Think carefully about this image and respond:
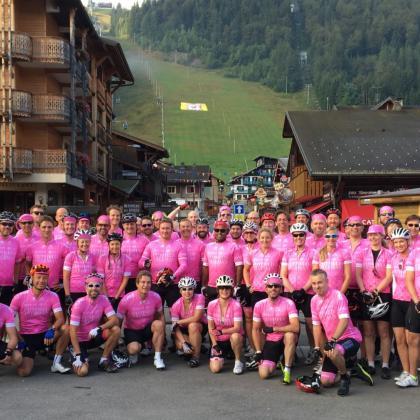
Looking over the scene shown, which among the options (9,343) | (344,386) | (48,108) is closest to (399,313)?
(344,386)

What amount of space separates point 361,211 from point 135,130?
11647 centimetres

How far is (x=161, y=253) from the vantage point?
30.0 ft

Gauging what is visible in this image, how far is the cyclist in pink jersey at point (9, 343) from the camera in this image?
7363 mm

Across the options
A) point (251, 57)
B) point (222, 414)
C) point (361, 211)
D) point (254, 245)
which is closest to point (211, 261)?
point (254, 245)

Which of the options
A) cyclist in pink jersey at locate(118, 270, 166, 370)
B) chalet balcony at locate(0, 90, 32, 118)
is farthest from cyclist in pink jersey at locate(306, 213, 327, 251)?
chalet balcony at locate(0, 90, 32, 118)

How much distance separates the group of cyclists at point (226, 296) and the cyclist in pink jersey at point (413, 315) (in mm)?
14

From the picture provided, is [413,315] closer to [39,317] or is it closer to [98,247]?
[98,247]

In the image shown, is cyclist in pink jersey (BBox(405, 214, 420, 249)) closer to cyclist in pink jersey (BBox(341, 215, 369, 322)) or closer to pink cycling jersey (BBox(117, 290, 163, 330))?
cyclist in pink jersey (BBox(341, 215, 369, 322))

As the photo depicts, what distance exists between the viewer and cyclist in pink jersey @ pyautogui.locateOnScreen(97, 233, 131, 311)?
28.8ft

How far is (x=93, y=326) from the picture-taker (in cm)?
799

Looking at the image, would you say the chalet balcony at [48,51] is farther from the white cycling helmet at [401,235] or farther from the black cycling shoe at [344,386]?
the black cycling shoe at [344,386]

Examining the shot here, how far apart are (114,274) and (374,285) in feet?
12.9

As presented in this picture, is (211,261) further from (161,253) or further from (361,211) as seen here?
(361,211)

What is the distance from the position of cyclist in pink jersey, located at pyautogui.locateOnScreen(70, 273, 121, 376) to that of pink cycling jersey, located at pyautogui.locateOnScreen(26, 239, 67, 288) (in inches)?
46.9
